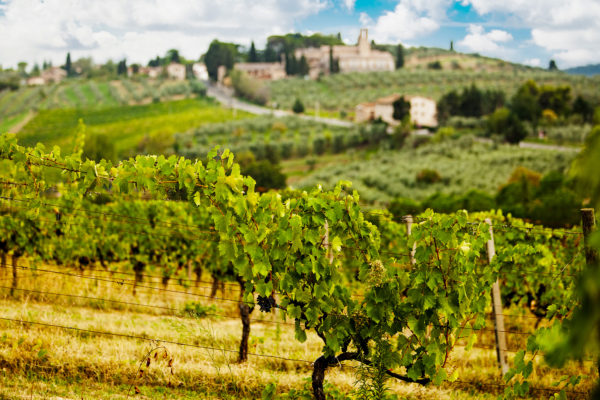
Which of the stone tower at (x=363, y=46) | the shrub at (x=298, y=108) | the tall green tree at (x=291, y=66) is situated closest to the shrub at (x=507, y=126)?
the shrub at (x=298, y=108)

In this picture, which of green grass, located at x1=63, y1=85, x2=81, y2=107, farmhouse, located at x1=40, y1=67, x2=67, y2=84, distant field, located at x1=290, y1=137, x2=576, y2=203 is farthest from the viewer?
farmhouse, located at x1=40, y1=67, x2=67, y2=84

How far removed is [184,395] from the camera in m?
4.36

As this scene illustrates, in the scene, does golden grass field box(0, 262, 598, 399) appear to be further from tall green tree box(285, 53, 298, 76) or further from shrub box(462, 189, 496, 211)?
tall green tree box(285, 53, 298, 76)

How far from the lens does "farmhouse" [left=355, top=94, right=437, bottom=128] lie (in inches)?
2758

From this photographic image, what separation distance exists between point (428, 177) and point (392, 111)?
3323cm

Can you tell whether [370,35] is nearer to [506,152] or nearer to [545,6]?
[545,6]

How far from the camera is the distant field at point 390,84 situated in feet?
265

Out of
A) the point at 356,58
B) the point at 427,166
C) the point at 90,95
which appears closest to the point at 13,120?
the point at 90,95

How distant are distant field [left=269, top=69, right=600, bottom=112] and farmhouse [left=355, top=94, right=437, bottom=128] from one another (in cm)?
631

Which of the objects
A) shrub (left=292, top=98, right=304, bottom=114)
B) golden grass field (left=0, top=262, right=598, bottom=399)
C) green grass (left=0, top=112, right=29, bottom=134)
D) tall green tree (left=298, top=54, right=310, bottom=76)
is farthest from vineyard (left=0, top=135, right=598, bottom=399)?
tall green tree (left=298, top=54, right=310, bottom=76)

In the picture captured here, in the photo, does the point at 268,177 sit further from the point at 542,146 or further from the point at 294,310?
the point at 294,310

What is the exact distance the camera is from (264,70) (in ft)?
394

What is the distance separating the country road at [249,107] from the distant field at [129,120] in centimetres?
454

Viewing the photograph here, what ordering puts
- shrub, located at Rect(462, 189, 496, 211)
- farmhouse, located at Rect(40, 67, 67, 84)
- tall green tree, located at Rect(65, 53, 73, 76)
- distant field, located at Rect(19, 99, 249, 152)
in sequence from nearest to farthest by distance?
shrub, located at Rect(462, 189, 496, 211)
distant field, located at Rect(19, 99, 249, 152)
farmhouse, located at Rect(40, 67, 67, 84)
tall green tree, located at Rect(65, 53, 73, 76)
